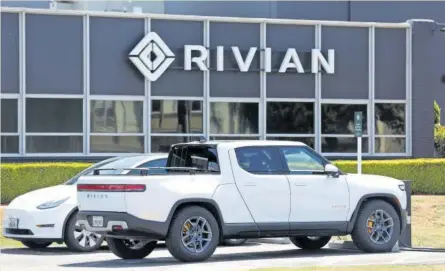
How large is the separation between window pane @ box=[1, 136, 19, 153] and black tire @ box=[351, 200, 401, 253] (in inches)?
543

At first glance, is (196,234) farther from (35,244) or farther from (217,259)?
(35,244)

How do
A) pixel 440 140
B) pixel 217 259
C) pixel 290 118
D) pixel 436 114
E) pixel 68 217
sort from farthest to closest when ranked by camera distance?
pixel 436 114
pixel 440 140
pixel 290 118
pixel 68 217
pixel 217 259

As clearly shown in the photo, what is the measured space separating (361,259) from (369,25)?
54.1ft

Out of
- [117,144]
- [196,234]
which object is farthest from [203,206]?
[117,144]

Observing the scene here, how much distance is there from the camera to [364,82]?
2822 centimetres

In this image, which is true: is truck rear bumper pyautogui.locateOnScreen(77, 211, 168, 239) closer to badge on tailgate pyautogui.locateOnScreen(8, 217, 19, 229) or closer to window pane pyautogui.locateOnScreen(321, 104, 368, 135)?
badge on tailgate pyautogui.locateOnScreen(8, 217, 19, 229)

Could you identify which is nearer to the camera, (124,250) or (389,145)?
(124,250)

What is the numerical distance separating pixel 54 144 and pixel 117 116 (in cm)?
195

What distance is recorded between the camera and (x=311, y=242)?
14.5 meters

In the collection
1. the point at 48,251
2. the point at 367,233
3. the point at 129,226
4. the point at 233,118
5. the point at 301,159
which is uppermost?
the point at 233,118

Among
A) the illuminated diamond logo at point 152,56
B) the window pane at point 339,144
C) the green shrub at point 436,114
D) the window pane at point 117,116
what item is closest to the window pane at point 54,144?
the window pane at point 117,116

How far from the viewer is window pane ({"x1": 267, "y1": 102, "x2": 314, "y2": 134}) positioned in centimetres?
2739

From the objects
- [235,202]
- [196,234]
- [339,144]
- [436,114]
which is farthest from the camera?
[436,114]

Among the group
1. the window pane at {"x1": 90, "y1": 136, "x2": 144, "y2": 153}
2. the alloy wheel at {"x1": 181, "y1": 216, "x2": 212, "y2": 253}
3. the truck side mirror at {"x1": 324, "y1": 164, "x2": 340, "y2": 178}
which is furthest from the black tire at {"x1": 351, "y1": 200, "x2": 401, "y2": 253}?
the window pane at {"x1": 90, "y1": 136, "x2": 144, "y2": 153}
